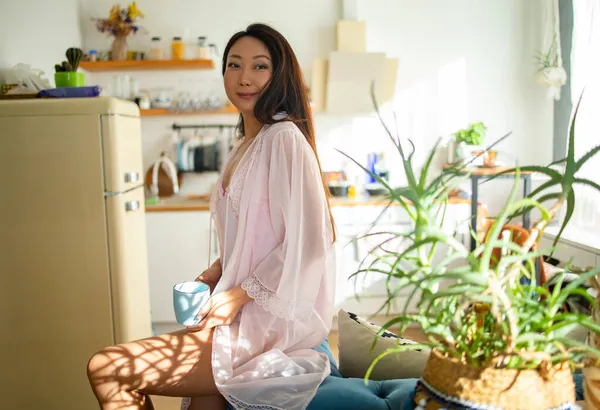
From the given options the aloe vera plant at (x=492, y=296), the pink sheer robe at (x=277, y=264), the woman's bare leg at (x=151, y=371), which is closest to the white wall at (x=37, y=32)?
the pink sheer robe at (x=277, y=264)

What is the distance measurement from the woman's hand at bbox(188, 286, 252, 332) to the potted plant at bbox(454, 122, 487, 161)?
9.74ft

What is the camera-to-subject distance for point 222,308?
1339 mm

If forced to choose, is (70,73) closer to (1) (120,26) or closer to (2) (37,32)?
(2) (37,32)

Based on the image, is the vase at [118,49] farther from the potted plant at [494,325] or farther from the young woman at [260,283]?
the potted plant at [494,325]

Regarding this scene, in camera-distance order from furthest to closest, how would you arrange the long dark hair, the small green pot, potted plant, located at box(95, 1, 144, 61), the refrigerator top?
potted plant, located at box(95, 1, 144, 61)
the small green pot
the refrigerator top
the long dark hair

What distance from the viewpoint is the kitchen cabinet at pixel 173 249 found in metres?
3.72

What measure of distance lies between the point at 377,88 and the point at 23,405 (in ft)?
10.3

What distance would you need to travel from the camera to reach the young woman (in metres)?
1.26

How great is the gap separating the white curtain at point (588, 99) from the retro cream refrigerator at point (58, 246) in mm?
2651

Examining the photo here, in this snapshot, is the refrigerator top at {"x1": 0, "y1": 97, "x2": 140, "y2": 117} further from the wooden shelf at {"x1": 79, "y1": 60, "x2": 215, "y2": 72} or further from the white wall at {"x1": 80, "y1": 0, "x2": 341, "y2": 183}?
the white wall at {"x1": 80, "y1": 0, "x2": 341, "y2": 183}

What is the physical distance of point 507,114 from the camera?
4.29 metres

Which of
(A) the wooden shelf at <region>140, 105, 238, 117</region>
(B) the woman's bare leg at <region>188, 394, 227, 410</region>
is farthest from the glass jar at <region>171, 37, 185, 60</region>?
(B) the woman's bare leg at <region>188, 394, 227, 410</region>

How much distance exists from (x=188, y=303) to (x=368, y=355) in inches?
20.6

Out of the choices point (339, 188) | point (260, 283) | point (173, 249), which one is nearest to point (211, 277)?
point (260, 283)
